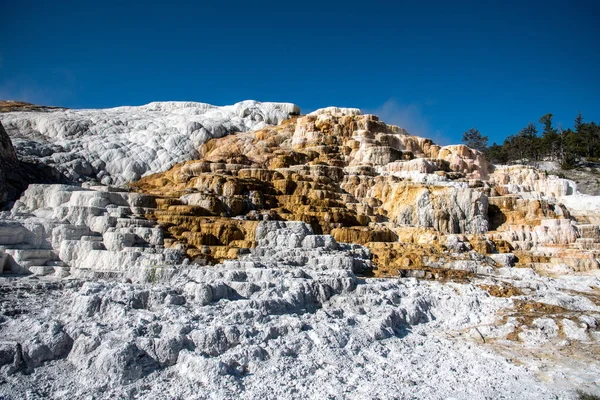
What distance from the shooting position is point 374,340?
29.3 ft

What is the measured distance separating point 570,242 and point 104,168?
23.9m

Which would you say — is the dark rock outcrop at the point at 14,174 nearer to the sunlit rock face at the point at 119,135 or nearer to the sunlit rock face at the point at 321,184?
the sunlit rock face at the point at 119,135

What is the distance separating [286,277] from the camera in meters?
11.1

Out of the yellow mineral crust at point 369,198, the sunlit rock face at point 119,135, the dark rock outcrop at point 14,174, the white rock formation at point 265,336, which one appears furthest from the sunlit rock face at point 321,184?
the dark rock outcrop at point 14,174

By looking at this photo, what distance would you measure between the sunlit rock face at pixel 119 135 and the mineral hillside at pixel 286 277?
0.18m

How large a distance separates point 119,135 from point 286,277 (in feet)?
71.4

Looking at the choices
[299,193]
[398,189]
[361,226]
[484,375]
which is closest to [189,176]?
[299,193]

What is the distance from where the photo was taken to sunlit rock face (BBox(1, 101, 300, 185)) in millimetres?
23953

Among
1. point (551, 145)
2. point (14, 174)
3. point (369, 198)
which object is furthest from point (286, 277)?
point (551, 145)

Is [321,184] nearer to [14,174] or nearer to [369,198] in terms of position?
[369,198]

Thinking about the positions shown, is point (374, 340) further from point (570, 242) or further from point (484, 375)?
point (570, 242)

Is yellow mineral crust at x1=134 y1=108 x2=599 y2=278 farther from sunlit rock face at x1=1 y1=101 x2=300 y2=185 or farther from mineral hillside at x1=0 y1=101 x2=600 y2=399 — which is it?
sunlit rock face at x1=1 y1=101 x2=300 y2=185

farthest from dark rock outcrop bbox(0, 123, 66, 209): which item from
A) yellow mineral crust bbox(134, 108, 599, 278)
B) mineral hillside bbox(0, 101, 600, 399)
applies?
yellow mineral crust bbox(134, 108, 599, 278)

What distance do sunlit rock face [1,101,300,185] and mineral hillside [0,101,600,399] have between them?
181mm
